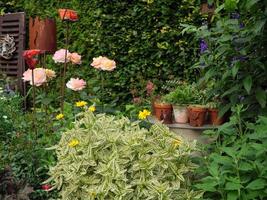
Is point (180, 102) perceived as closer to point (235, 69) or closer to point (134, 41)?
point (235, 69)

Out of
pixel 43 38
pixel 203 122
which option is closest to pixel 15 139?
pixel 203 122

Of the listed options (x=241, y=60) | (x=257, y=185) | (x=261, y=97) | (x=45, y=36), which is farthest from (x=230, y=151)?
(x=45, y=36)

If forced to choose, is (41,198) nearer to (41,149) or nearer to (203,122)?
(41,149)

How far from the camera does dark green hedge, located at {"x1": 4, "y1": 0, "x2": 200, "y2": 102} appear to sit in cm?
570

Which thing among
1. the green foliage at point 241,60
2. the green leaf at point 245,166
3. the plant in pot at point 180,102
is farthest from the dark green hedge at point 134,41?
the green leaf at point 245,166

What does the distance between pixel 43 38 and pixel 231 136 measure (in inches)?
155

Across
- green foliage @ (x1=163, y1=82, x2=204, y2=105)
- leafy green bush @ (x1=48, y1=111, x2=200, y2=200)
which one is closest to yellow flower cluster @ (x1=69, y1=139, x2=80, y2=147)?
leafy green bush @ (x1=48, y1=111, x2=200, y2=200)

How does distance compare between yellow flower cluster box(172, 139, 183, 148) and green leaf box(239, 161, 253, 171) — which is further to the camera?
yellow flower cluster box(172, 139, 183, 148)

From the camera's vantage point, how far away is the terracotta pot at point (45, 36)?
21.6ft

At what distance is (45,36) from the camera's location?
21.6ft

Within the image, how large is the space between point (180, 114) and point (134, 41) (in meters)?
2.15

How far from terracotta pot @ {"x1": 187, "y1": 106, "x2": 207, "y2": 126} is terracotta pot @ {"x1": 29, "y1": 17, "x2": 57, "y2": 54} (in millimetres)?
3024

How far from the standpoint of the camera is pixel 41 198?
3.54 meters

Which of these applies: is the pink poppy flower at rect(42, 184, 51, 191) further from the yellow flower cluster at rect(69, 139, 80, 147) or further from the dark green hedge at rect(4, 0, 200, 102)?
the dark green hedge at rect(4, 0, 200, 102)
